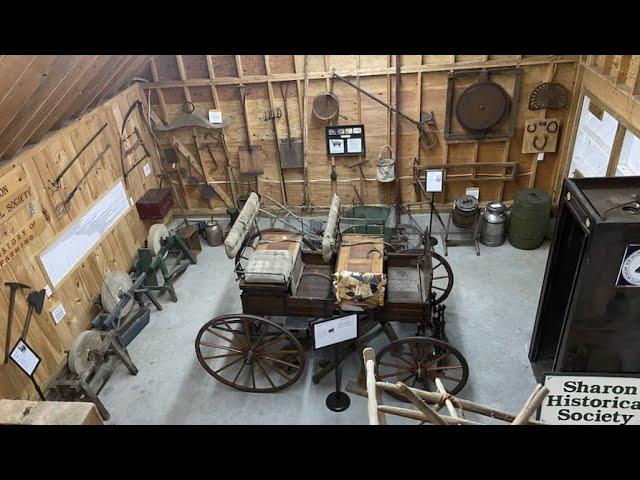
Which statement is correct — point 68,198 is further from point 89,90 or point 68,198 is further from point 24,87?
point 24,87

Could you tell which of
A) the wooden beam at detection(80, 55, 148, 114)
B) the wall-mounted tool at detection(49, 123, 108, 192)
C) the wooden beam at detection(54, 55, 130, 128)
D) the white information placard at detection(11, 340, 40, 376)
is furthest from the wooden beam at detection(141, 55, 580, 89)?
the white information placard at detection(11, 340, 40, 376)

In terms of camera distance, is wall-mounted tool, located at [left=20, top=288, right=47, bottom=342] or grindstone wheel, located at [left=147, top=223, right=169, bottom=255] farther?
grindstone wheel, located at [left=147, top=223, right=169, bottom=255]

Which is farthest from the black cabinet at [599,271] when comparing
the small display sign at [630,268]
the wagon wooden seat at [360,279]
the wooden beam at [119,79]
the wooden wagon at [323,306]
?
the wooden beam at [119,79]

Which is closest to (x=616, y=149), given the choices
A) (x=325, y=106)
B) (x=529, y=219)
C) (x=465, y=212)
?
(x=529, y=219)

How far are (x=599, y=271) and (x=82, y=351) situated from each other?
4.85m

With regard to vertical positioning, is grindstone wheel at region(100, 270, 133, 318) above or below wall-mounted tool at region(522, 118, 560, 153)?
below

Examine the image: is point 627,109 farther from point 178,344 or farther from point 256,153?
point 178,344

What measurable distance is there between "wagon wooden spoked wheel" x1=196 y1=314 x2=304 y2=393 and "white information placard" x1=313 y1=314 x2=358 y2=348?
44 centimetres

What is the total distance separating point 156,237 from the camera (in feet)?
22.0

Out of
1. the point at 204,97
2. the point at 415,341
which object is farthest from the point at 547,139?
the point at 204,97

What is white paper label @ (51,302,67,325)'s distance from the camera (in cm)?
504

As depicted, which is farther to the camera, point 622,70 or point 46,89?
point 622,70

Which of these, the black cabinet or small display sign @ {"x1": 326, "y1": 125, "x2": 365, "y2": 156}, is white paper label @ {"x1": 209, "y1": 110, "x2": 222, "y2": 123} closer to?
small display sign @ {"x1": 326, "y1": 125, "x2": 365, "y2": 156}
